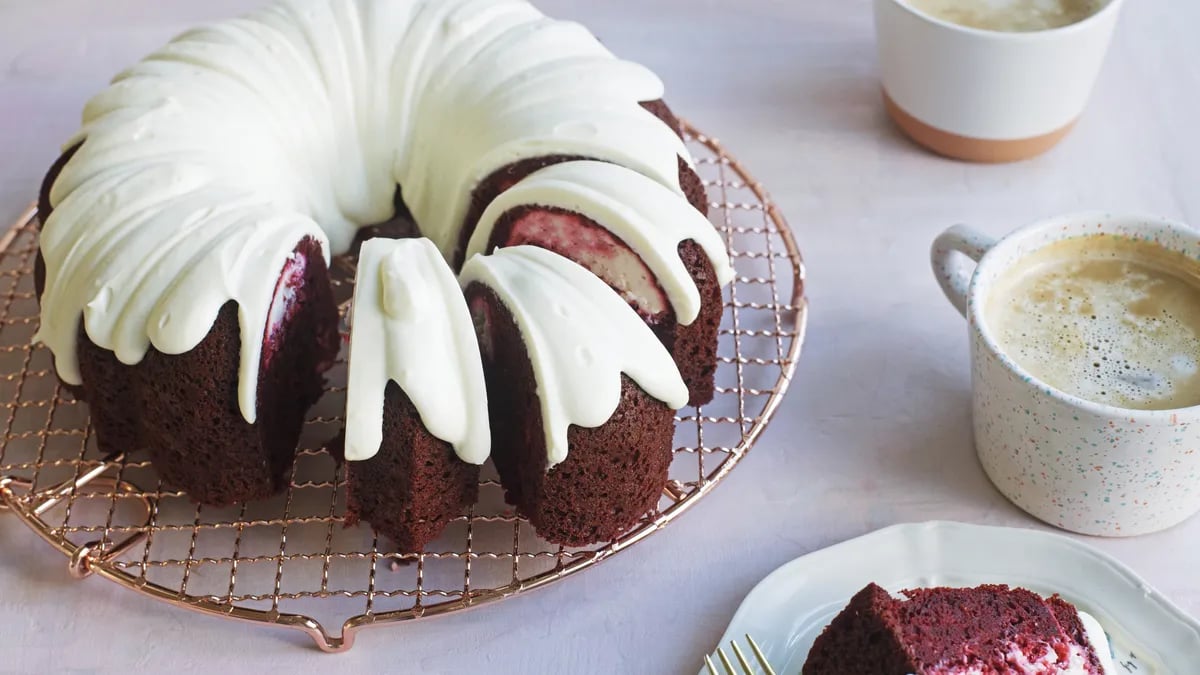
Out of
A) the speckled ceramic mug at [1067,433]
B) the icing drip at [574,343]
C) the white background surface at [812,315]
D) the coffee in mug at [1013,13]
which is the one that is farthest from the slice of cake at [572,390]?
the coffee in mug at [1013,13]

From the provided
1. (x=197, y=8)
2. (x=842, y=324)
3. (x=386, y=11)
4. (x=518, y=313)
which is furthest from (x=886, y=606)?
(x=197, y=8)

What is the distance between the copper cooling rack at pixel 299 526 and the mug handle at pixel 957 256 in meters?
0.19

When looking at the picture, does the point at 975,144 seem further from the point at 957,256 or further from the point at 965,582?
the point at 965,582

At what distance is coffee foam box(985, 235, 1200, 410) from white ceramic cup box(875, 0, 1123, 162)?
15.1 inches

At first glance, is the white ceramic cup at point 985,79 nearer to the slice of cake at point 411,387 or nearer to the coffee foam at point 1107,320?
the coffee foam at point 1107,320

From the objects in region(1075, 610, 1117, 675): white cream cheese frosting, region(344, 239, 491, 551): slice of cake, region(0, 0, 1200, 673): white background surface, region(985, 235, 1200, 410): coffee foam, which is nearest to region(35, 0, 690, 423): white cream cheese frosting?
region(344, 239, 491, 551): slice of cake

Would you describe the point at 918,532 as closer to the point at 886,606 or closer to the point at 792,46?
the point at 886,606

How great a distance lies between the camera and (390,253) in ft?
4.00

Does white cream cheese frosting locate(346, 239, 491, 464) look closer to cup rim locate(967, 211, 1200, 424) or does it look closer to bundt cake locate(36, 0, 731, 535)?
bundt cake locate(36, 0, 731, 535)

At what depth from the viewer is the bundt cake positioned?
122 centimetres

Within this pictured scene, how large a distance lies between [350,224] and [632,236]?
490mm

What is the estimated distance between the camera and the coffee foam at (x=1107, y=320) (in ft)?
4.18

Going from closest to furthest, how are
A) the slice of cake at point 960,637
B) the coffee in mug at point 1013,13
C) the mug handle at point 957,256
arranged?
the slice of cake at point 960,637
the mug handle at point 957,256
the coffee in mug at point 1013,13

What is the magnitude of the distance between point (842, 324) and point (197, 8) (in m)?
1.31
